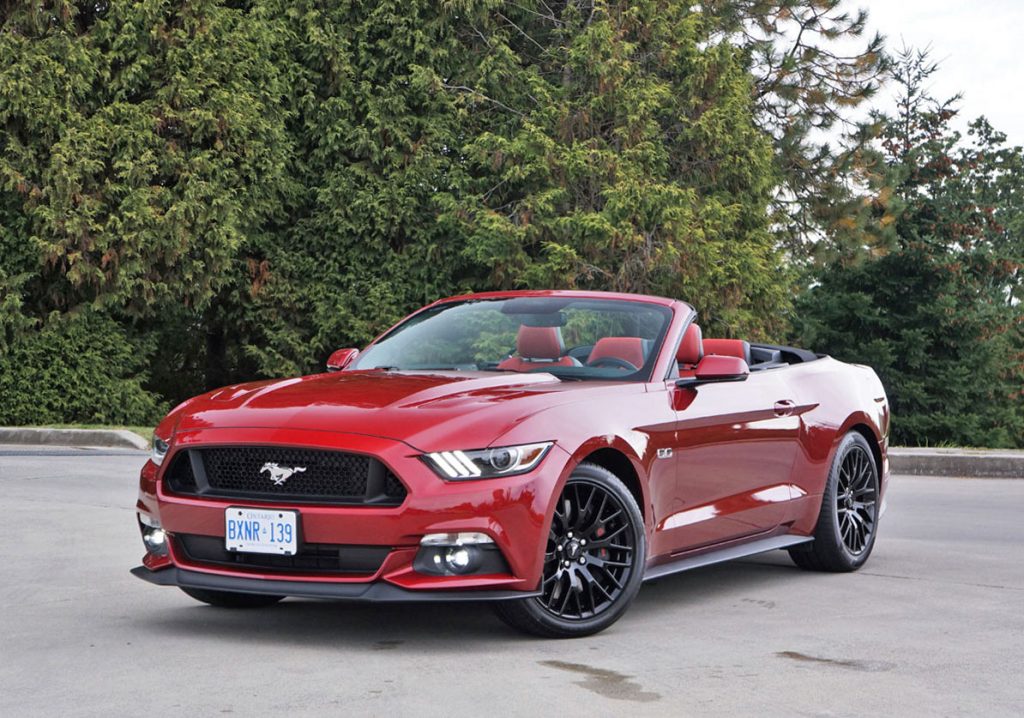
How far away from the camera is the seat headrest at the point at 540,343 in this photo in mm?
7410

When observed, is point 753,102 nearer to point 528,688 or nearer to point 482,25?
point 482,25

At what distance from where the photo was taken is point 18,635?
635 centimetres

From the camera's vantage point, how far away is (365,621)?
672 centimetres

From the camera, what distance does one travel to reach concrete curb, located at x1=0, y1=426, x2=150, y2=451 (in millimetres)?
18438

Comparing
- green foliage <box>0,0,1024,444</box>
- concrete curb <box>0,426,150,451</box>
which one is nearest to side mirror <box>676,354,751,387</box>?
concrete curb <box>0,426,150,451</box>

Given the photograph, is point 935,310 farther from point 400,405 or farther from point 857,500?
point 400,405

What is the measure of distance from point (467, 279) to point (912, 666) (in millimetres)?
22677

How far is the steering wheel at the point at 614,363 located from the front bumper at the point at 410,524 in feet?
3.93

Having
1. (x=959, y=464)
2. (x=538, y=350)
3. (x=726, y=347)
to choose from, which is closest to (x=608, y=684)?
(x=538, y=350)

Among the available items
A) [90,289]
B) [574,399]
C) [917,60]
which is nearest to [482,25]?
[90,289]

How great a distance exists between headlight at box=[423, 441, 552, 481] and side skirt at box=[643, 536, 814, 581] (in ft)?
3.21

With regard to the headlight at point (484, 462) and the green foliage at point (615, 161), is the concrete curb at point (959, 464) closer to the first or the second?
the green foliage at point (615, 161)

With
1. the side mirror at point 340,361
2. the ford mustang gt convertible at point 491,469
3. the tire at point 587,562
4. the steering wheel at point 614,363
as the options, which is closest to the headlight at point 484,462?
the ford mustang gt convertible at point 491,469

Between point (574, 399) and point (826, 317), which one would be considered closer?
point (574, 399)
